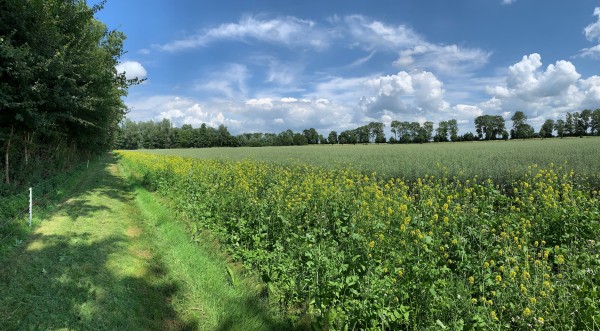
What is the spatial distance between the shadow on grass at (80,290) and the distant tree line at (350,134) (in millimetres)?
55308

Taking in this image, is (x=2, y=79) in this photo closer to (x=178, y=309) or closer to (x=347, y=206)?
(x=178, y=309)

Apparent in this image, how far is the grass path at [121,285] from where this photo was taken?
173 inches

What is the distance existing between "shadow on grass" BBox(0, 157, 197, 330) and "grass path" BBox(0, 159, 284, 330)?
0.01 meters

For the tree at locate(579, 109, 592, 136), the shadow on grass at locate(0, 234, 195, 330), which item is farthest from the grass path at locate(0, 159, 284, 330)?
the tree at locate(579, 109, 592, 136)

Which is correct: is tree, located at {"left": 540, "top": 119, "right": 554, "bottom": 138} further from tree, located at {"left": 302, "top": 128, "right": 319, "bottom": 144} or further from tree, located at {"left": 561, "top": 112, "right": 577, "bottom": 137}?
tree, located at {"left": 302, "top": 128, "right": 319, "bottom": 144}

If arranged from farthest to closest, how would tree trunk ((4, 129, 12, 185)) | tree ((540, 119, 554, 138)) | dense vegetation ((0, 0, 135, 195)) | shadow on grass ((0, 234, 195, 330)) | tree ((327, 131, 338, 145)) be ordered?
tree ((327, 131, 338, 145)) → tree ((540, 119, 554, 138)) → tree trunk ((4, 129, 12, 185)) → dense vegetation ((0, 0, 135, 195)) → shadow on grass ((0, 234, 195, 330))

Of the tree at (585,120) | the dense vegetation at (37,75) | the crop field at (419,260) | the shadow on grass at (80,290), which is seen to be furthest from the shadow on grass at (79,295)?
the tree at (585,120)

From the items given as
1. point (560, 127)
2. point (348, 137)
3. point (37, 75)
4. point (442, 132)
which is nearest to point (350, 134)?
point (348, 137)

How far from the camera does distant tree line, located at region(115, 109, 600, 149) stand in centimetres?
6794

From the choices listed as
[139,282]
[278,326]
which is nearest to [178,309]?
[139,282]

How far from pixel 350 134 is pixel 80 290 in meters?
95.9

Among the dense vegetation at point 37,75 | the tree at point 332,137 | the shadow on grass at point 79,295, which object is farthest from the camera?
the tree at point 332,137

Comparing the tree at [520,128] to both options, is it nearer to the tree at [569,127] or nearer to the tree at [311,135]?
the tree at [569,127]

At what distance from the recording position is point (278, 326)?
423cm
